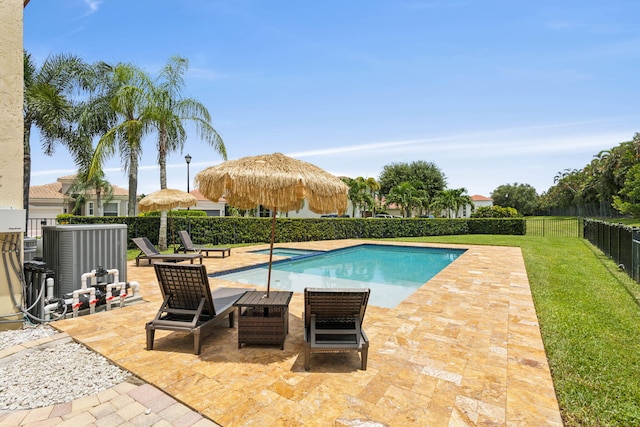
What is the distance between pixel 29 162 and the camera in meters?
14.6

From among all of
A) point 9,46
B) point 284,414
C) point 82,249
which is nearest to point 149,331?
point 284,414

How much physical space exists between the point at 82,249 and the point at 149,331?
275 cm

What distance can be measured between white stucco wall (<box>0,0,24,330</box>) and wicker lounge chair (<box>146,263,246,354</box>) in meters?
2.48

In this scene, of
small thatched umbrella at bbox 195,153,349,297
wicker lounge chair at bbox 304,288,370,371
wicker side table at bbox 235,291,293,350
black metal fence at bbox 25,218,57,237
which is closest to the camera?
wicker lounge chair at bbox 304,288,370,371

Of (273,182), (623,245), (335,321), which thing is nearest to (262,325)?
(335,321)

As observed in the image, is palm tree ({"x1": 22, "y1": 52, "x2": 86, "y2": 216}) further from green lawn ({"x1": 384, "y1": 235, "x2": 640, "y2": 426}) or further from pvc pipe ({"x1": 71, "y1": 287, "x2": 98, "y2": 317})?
green lawn ({"x1": 384, "y1": 235, "x2": 640, "y2": 426})

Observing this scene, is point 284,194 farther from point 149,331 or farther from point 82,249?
point 82,249

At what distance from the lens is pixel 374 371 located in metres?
3.38

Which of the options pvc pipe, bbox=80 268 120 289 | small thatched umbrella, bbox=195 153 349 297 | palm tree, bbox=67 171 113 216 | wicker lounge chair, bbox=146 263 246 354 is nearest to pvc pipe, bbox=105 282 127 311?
pvc pipe, bbox=80 268 120 289

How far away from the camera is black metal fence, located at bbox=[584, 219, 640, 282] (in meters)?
8.23

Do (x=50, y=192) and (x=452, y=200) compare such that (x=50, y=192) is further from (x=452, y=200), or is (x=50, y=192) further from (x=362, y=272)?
(x=452, y=200)

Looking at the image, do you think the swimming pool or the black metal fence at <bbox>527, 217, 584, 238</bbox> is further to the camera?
the black metal fence at <bbox>527, 217, 584, 238</bbox>

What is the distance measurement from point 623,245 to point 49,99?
23.4m

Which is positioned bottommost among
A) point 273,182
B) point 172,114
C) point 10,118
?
point 273,182
